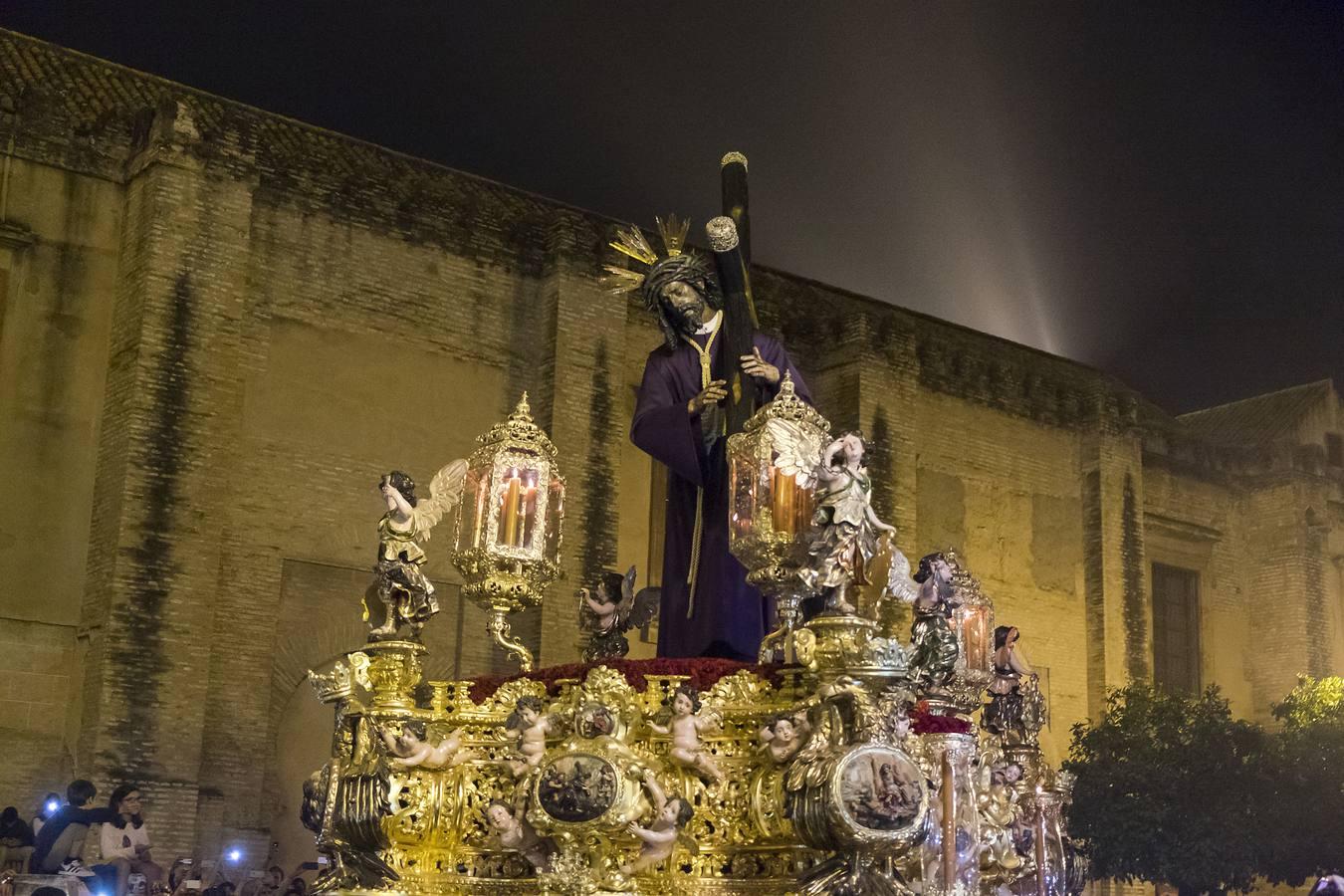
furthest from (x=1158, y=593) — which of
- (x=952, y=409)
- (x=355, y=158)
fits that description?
(x=355, y=158)

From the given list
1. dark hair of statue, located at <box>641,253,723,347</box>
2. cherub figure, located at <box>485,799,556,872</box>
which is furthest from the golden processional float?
dark hair of statue, located at <box>641,253,723,347</box>

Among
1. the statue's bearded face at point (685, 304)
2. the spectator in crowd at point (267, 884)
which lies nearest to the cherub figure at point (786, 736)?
the statue's bearded face at point (685, 304)

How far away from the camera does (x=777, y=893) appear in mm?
5312

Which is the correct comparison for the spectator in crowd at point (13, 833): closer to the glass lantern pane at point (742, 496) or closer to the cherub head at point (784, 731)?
the glass lantern pane at point (742, 496)

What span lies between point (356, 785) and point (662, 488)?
13.8 meters

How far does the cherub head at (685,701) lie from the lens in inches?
216

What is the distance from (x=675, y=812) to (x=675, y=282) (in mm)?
2379

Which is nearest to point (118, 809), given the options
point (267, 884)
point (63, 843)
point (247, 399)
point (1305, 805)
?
point (63, 843)

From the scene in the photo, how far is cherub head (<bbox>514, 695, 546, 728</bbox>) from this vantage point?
18.6ft

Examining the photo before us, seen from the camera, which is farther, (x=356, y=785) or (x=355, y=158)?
(x=355, y=158)

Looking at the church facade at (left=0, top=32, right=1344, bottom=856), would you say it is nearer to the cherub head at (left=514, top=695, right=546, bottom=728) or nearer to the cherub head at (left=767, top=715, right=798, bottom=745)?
the cherub head at (left=514, top=695, right=546, bottom=728)

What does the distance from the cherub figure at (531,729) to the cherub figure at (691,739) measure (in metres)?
0.46

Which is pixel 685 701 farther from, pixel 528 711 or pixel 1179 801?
pixel 1179 801

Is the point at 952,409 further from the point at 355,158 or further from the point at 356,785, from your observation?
the point at 356,785
